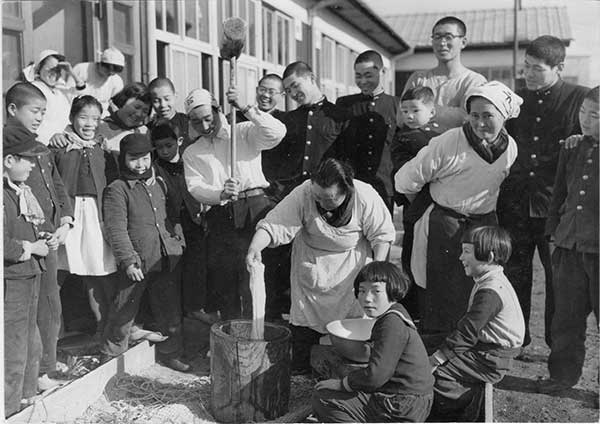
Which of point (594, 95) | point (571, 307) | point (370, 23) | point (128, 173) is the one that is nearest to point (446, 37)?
point (594, 95)

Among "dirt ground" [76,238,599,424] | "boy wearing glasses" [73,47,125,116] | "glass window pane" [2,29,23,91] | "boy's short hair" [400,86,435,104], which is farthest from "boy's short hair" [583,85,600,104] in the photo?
"glass window pane" [2,29,23,91]

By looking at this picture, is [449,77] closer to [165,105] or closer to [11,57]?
[165,105]

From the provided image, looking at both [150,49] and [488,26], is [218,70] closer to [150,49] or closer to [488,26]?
[150,49]

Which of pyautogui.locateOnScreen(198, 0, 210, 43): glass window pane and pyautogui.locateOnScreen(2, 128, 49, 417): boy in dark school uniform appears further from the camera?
pyautogui.locateOnScreen(198, 0, 210, 43): glass window pane

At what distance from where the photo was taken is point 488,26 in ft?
19.9

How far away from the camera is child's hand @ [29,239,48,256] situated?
10.5ft

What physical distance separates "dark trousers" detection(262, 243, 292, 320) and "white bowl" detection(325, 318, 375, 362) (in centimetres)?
109

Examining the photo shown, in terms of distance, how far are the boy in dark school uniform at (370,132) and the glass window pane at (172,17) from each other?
230cm

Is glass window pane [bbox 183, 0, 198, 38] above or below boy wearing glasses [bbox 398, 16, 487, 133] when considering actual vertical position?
above

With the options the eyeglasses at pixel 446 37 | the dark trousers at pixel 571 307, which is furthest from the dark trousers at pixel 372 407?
the eyeglasses at pixel 446 37

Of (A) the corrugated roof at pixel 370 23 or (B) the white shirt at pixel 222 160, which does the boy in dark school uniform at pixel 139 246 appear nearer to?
(B) the white shirt at pixel 222 160

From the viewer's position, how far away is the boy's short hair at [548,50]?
3.55m

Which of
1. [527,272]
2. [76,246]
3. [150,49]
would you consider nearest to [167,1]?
[150,49]

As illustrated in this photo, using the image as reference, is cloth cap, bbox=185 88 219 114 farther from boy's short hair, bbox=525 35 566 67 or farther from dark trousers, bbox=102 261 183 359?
boy's short hair, bbox=525 35 566 67
